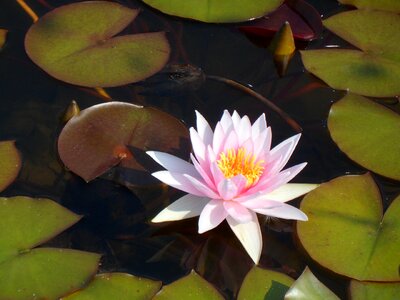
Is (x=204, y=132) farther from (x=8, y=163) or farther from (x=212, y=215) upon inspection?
(x=8, y=163)

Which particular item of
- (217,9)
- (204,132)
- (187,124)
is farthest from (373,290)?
(217,9)

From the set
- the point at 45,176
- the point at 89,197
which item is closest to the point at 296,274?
the point at 89,197

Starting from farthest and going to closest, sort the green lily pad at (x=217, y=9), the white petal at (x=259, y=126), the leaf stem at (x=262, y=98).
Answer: the green lily pad at (x=217, y=9)
the leaf stem at (x=262, y=98)
the white petal at (x=259, y=126)

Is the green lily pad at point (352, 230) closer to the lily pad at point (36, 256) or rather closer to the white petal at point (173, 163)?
the white petal at point (173, 163)

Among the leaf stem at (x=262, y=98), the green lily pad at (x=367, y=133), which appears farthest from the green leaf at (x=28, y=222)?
the green lily pad at (x=367, y=133)

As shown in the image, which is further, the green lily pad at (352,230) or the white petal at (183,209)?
the white petal at (183,209)

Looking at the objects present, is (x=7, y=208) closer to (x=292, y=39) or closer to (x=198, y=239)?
(x=198, y=239)

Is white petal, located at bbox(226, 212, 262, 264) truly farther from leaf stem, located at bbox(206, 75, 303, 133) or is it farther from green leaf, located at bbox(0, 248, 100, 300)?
leaf stem, located at bbox(206, 75, 303, 133)
